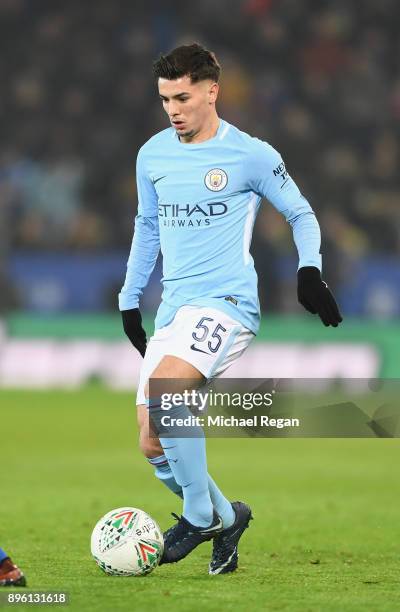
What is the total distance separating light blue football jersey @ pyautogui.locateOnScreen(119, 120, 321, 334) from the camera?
548cm

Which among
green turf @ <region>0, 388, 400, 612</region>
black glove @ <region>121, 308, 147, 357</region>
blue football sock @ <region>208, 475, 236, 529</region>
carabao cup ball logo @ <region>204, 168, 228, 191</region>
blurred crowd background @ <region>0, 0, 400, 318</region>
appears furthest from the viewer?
blurred crowd background @ <region>0, 0, 400, 318</region>

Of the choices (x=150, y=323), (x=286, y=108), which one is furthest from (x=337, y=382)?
(x=286, y=108)

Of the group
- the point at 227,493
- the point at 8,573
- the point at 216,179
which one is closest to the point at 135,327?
the point at 216,179

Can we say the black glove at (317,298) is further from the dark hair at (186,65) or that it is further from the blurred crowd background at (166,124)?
the blurred crowd background at (166,124)

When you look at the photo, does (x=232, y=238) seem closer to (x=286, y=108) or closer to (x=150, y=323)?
(x=150, y=323)

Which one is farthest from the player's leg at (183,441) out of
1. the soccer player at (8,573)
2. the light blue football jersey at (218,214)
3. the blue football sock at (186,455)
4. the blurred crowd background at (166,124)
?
the blurred crowd background at (166,124)

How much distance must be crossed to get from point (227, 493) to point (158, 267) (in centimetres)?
616

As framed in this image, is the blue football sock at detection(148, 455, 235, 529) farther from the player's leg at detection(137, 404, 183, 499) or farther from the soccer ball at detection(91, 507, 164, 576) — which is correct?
the soccer ball at detection(91, 507, 164, 576)

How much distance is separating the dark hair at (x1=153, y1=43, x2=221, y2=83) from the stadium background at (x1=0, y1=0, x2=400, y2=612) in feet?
7.85

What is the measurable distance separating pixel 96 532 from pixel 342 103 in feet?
42.9

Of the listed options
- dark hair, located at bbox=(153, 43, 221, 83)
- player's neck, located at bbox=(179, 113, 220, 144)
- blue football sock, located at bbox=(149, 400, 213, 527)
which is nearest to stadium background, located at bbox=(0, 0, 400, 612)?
blue football sock, located at bbox=(149, 400, 213, 527)

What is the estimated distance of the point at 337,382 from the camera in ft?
23.0

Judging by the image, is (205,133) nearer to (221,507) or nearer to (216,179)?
(216,179)

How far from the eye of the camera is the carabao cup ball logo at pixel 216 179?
18.0 ft
